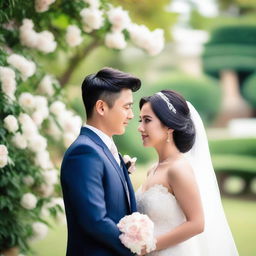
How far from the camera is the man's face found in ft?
9.82

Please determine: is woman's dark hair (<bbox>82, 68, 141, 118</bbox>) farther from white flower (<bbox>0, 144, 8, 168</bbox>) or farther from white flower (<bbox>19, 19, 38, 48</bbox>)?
white flower (<bbox>19, 19, 38, 48</bbox>)

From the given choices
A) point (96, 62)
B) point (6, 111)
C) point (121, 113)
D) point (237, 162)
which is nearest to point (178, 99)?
point (121, 113)

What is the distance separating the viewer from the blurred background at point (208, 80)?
1012 centimetres

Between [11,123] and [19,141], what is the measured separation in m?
0.30

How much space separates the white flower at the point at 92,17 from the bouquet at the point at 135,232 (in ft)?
8.30

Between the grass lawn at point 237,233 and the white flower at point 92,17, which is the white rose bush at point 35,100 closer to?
the white flower at point 92,17

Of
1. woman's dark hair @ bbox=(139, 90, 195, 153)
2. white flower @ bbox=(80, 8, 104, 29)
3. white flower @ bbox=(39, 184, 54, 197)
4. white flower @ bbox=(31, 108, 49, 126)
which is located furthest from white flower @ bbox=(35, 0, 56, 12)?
woman's dark hair @ bbox=(139, 90, 195, 153)

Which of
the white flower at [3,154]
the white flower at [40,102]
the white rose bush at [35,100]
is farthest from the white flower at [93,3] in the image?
the white flower at [3,154]

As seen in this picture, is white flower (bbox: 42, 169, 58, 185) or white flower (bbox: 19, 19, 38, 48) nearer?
white flower (bbox: 19, 19, 38, 48)

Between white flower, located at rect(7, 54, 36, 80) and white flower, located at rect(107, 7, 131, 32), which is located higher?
white flower, located at rect(107, 7, 131, 32)

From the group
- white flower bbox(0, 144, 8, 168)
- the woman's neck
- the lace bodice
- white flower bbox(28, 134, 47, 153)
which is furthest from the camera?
white flower bbox(28, 134, 47, 153)

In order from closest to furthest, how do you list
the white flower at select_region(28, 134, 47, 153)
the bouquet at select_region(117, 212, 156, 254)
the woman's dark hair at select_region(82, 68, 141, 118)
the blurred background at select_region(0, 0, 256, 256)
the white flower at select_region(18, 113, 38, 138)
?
the bouquet at select_region(117, 212, 156, 254)
the woman's dark hair at select_region(82, 68, 141, 118)
the white flower at select_region(18, 113, 38, 138)
the white flower at select_region(28, 134, 47, 153)
the blurred background at select_region(0, 0, 256, 256)

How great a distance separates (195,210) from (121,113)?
0.64 meters

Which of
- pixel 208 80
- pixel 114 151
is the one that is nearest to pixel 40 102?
pixel 114 151
